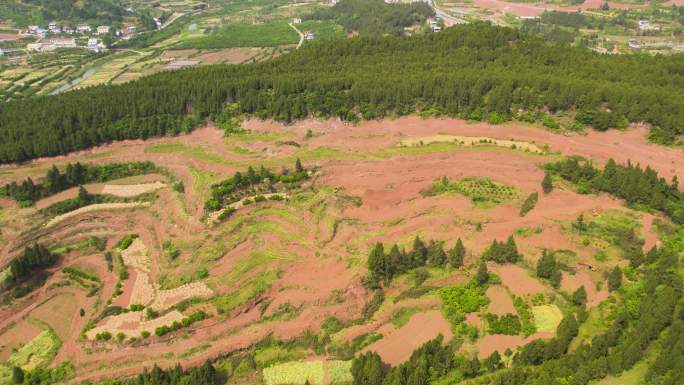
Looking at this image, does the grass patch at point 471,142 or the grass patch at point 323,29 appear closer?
the grass patch at point 471,142

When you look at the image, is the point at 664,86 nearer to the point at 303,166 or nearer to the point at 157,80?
the point at 303,166

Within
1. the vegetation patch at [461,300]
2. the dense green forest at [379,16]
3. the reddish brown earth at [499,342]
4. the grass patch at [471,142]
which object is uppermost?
the dense green forest at [379,16]

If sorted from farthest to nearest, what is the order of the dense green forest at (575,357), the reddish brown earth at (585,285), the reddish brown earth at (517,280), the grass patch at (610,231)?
the grass patch at (610,231)
the reddish brown earth at (517,280)
the reddish brown earth at (585,285)
the dense green forest at (575,357)

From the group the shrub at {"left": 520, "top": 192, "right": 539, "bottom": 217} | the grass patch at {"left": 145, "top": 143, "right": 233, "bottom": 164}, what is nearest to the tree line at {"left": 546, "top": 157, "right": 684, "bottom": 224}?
the shrub at {"left": 520, "top": 192, "right": 539, "bottom": 217}

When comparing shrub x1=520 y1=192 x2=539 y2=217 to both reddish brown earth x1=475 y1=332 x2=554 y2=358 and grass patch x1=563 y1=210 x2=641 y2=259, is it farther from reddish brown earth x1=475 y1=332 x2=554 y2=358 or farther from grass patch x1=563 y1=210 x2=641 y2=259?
reddish brown earth x1=475 y1=332 x2=554 y2=358

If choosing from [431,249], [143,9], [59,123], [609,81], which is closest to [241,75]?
[59,123]

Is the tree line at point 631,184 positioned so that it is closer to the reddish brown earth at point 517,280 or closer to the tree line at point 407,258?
the reddish brown earth at point 517,280

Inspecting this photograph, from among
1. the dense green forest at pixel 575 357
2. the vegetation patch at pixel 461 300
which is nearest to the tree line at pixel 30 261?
the dense green forest at pixel 575 357
